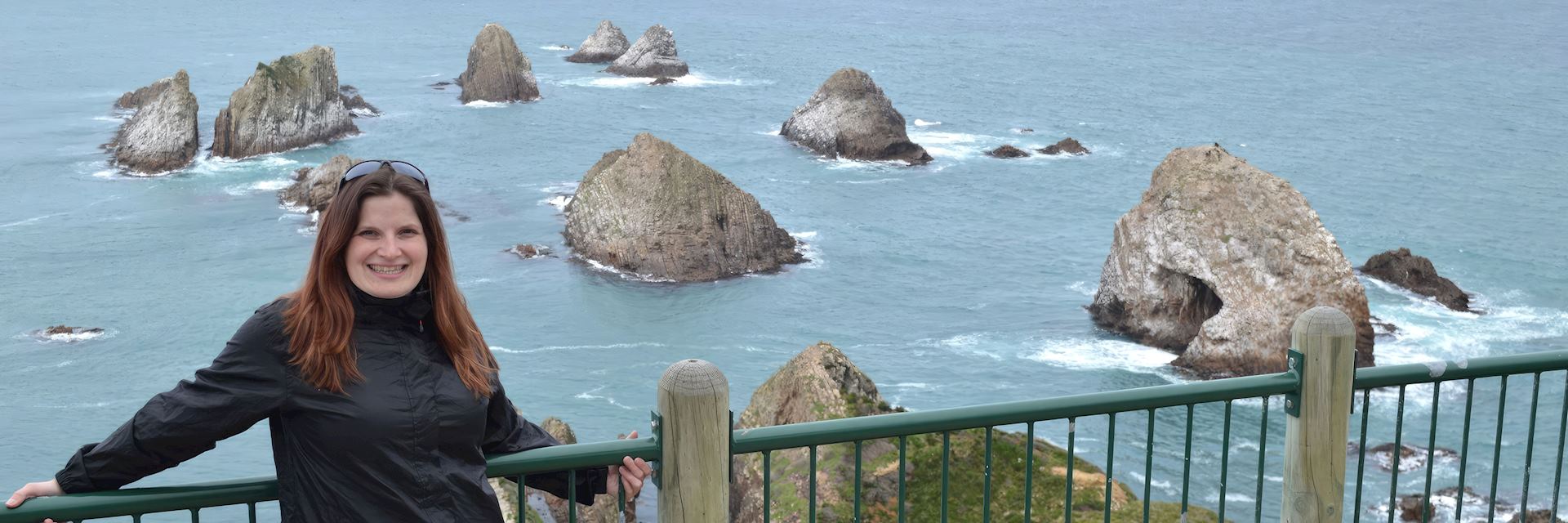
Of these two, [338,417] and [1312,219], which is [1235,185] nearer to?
[1312,219]

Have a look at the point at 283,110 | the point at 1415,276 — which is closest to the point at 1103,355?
the point at 1415,276

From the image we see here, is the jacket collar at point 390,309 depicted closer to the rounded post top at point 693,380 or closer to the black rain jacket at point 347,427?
the black rain jacket at point 347,427

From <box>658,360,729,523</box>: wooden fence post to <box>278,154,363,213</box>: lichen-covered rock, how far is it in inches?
2480

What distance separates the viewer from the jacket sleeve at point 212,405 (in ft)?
15.3

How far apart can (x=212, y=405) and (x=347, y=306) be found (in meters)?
0.50

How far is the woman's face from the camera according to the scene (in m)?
4.95

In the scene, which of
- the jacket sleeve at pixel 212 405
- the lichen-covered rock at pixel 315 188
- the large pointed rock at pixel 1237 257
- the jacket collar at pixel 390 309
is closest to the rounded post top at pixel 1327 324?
the jacket collar at pixel 390 309

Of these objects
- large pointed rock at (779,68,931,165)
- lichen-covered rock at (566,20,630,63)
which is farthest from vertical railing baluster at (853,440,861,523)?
lichen-covered rock at (566,20,630,63)

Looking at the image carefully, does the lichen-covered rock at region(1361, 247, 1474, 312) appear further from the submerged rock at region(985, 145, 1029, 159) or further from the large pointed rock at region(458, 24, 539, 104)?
the large pointed rock at region(458, 24, 539, 104)

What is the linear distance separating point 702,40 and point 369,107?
5354cm

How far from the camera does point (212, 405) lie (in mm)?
4660

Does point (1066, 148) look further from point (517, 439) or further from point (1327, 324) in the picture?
point (517, 439)

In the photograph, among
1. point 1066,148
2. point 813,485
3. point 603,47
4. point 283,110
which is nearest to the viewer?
point 813,485

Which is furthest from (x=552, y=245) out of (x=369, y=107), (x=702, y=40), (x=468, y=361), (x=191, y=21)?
(x=191, y=21)
